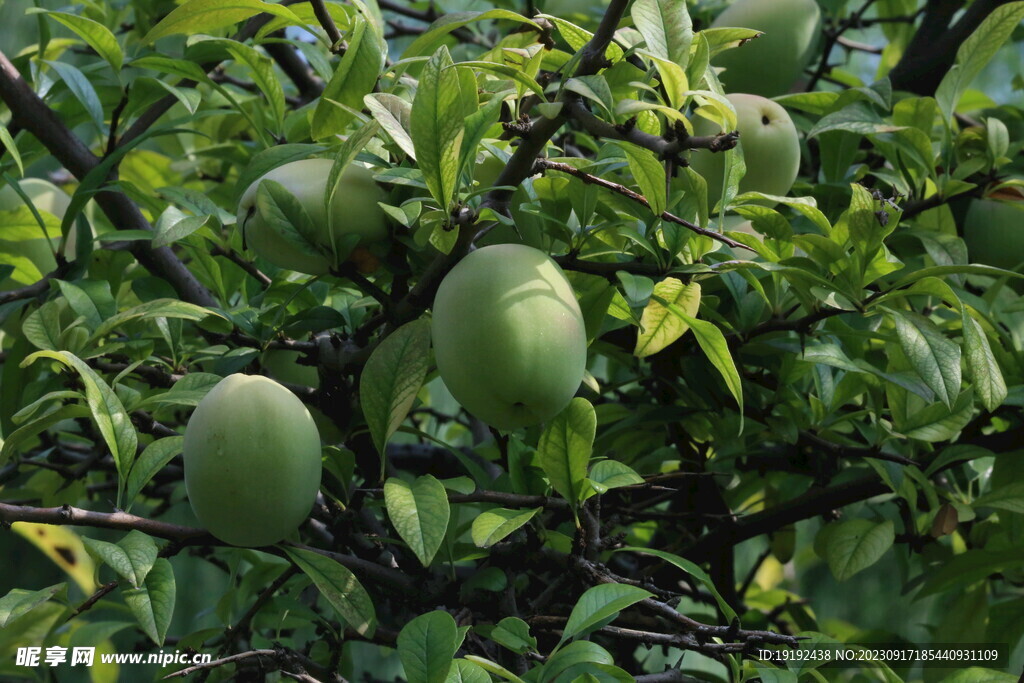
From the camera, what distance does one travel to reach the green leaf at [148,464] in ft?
2.06

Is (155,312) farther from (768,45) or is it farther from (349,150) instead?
(768,45)

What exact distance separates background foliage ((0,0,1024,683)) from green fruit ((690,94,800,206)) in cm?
5

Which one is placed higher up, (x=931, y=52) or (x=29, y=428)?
(x=931, y=52)

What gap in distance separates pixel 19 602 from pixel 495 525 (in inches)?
11.9

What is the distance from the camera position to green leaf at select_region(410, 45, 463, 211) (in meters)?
0.53

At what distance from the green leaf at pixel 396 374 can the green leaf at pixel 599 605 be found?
17cm

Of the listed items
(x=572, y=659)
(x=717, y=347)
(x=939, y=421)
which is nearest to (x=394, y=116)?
(x=717, y=347)

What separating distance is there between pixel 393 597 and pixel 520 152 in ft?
1.23

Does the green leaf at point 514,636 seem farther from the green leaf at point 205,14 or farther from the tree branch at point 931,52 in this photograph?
the tree branch at point 931,52

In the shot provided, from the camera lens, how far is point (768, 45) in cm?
102

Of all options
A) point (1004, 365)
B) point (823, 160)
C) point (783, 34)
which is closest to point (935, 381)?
point (1004, 365)

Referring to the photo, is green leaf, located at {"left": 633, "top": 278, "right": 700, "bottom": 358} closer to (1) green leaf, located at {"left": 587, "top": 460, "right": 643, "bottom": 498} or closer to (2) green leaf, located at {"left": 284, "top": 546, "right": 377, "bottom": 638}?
(1) green leaf, located at {"left": 587, "top": 460, "right": 643, "bottom": 498}

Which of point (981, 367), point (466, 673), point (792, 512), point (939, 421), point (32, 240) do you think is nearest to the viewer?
point (466, 673)

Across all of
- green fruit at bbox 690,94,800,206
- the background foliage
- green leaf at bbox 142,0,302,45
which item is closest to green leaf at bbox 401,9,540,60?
the background foliage
